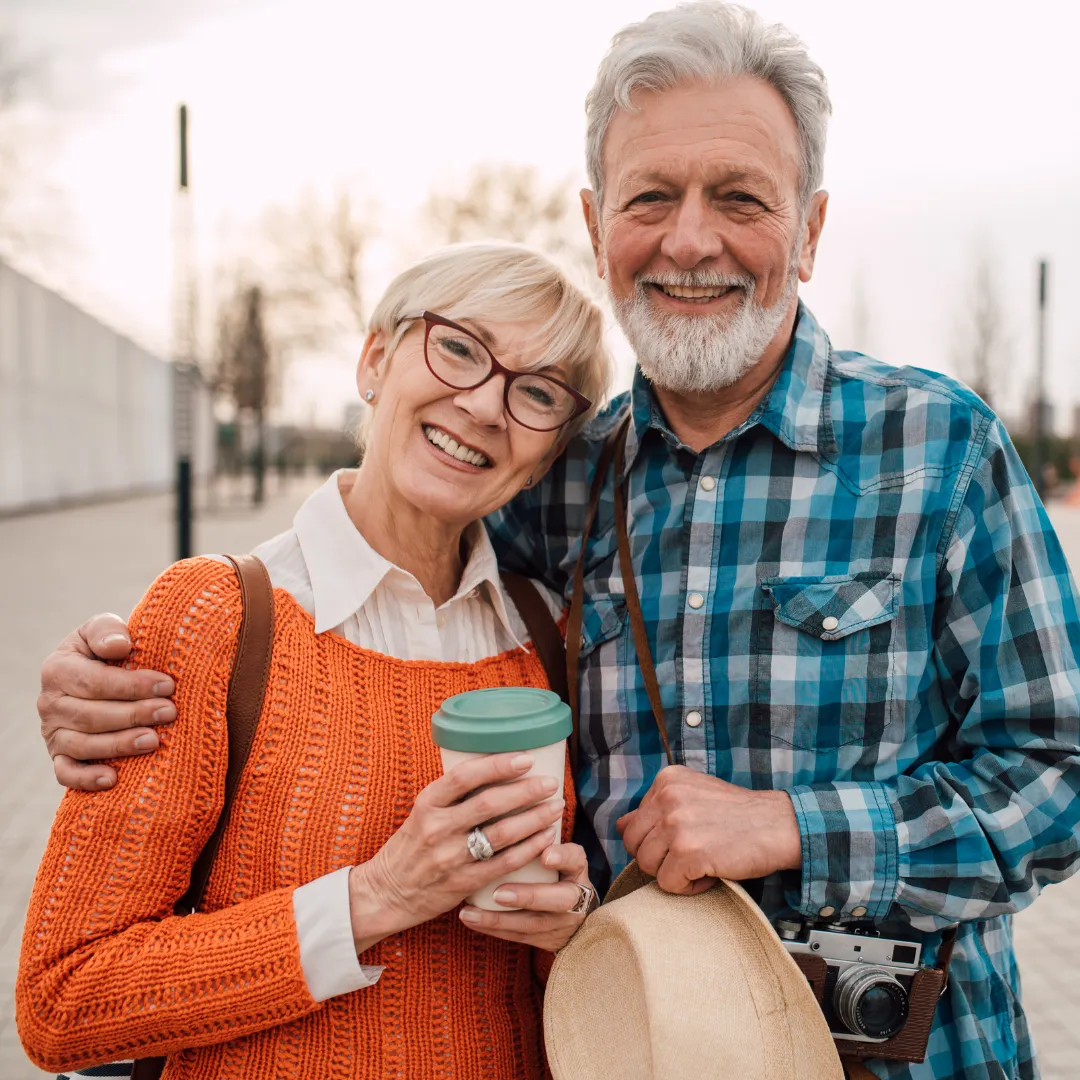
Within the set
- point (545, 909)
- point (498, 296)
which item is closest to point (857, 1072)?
point (545, 909)

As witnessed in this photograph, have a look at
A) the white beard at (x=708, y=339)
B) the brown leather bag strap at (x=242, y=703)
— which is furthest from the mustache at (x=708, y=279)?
the brown leather bag strap at (x=242, y=703)

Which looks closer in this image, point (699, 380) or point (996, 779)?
point (996, 779)

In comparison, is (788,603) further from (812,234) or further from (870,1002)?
(812,234)

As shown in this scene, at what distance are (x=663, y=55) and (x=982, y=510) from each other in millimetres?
1149

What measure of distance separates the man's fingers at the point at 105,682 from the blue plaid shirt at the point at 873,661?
92 cm

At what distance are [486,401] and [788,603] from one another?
0.75 meters

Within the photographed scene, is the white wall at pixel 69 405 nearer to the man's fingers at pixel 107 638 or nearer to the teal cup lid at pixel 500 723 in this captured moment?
the man's fingers at pixel 107 638

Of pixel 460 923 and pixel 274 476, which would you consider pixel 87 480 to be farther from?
pixel 460 923

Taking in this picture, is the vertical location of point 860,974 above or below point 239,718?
below

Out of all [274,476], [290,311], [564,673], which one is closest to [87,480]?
[290,311]

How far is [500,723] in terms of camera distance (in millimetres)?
1501

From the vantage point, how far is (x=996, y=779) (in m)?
1.78

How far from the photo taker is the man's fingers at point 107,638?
1.70m

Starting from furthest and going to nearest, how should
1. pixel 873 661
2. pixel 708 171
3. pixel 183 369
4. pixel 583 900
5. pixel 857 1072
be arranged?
pixel 183 369
pixel 708 171
pixel 873 661
pixel 857 1072
pixel 583 900
